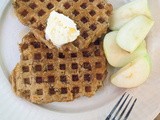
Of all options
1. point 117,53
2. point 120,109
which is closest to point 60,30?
point 117,53

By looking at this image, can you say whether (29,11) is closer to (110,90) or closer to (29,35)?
(29,35)

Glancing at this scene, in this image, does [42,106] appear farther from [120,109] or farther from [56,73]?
[120,109]

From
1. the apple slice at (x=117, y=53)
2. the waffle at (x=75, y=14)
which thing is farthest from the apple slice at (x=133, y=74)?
the waffle at (x=75, y=14)

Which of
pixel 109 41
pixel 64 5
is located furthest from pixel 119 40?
pixel 64 5

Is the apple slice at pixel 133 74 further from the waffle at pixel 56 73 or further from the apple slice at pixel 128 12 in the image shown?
the apple slice at pixel 128 12

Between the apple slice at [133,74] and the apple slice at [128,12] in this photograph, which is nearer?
the apple slice at [133,74]

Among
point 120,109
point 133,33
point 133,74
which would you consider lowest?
point 120,109

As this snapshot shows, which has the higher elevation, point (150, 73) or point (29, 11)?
point (29, 11)
